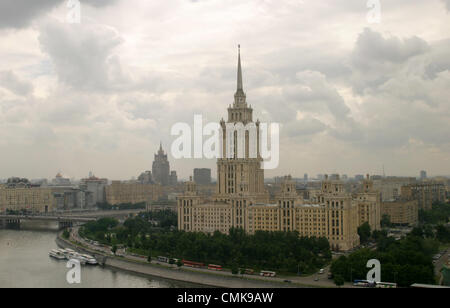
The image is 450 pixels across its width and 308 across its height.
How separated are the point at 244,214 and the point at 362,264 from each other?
11.5m

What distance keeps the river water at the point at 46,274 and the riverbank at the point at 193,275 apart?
1.26 feet

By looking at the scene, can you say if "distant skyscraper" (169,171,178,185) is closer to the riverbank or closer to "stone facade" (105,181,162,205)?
"stone facade" (105,181,162,205)

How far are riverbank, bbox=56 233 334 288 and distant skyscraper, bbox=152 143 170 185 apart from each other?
186 ft

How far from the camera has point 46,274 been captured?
20.8m

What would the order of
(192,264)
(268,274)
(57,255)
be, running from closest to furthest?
(268,274) → (192,264) → (57,255)

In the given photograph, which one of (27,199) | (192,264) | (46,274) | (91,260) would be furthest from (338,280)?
(27,199)

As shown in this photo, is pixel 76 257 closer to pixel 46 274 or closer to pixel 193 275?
pixel 46 274

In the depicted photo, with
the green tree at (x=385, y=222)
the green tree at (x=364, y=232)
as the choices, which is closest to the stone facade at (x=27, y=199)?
the green tree at (x=385, y=222)

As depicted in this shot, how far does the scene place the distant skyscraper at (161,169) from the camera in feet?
270

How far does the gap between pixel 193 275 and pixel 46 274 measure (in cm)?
596

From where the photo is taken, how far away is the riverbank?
17594 millimetres

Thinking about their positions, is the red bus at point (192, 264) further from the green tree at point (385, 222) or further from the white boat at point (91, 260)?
the green tree at point (385, 222)
